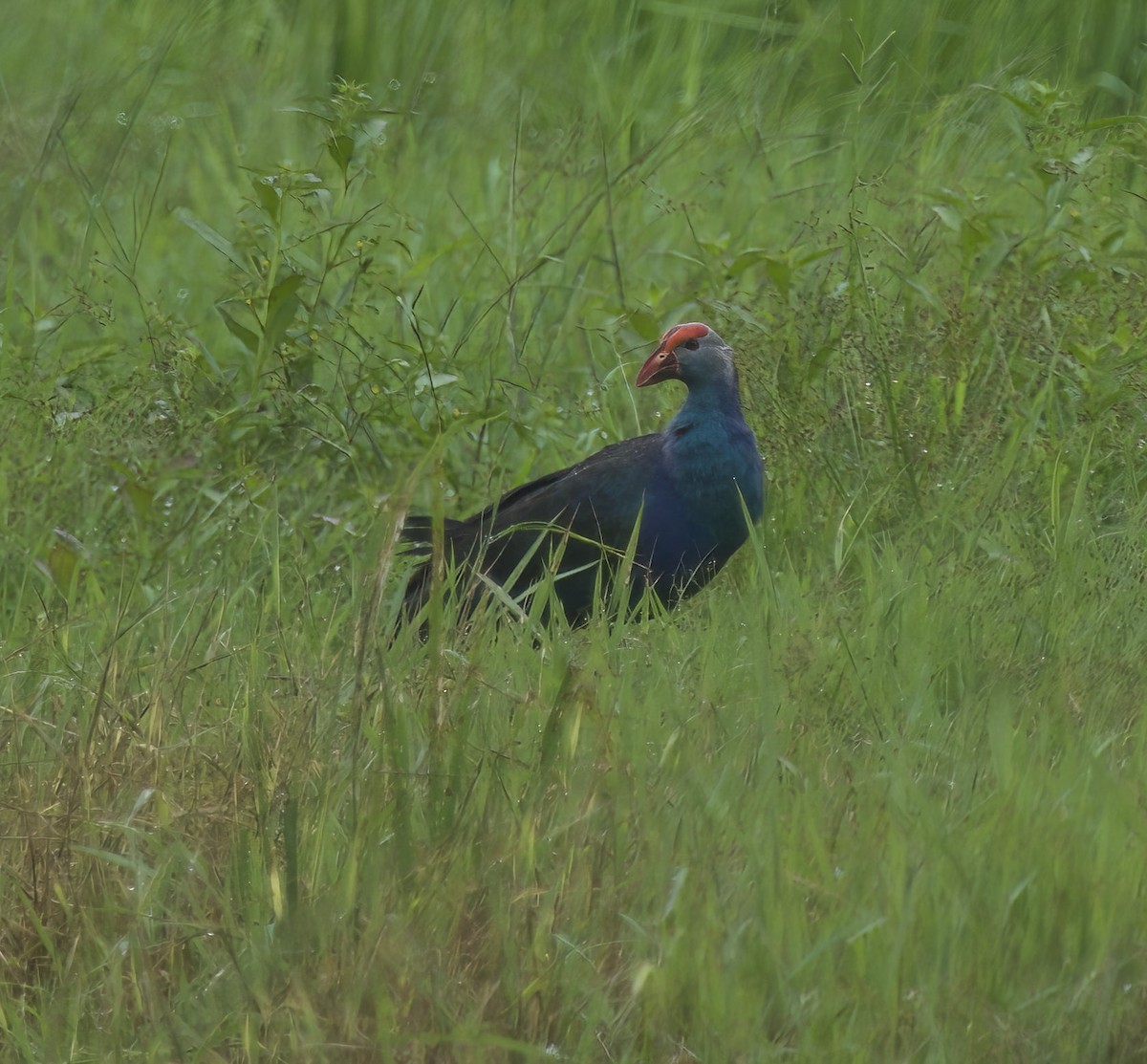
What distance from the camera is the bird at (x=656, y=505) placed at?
4078 millimetres

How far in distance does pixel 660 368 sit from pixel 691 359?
111mm

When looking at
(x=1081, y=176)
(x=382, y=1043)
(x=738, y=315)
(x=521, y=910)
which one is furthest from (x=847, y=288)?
(x=382, y=1043)

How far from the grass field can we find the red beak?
30 cm

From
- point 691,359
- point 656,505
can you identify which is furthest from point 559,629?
point 691,359

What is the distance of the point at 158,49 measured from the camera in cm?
611

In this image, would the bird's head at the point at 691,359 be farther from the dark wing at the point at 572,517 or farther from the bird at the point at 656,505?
the dark wing at the point at 572,517

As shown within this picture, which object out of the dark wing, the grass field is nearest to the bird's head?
the dark wing

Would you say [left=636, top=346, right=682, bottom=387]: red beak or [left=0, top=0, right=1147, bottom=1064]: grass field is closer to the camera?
[left=0, top=0, right=1147, bottom=1064]: grass field

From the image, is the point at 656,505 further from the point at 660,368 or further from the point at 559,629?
the point at 559,629

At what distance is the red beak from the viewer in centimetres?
432

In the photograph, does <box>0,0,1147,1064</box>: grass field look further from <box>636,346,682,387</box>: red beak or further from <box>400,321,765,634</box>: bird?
<box>636,346,682,387</box>: red beak

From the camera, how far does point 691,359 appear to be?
168 inches

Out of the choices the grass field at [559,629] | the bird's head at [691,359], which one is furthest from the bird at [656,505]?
the grass field at [559,629]

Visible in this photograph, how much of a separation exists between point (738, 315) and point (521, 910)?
250 cm
